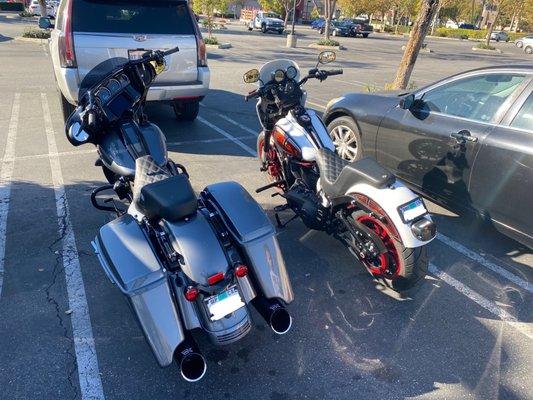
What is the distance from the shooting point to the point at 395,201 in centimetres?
294

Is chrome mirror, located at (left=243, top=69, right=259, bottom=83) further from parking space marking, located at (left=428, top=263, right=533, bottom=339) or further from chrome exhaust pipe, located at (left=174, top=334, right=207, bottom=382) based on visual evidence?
chrome exhaust pipe, located at (left=174, top=334, right=207, bottom=382)

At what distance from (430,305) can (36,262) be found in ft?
10.2

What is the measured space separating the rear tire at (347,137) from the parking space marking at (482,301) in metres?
1.86

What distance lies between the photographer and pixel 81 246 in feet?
→ 12.1

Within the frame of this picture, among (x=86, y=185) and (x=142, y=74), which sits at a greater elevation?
(x=142, y=74)

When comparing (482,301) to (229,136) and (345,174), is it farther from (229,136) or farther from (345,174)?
(229,136)

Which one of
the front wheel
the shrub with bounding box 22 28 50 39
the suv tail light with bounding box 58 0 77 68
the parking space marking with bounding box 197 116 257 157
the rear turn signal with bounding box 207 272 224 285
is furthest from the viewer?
the shrub with bounding box 22 28 50 39

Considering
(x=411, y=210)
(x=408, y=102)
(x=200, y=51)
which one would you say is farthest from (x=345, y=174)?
(x=200, y=51)

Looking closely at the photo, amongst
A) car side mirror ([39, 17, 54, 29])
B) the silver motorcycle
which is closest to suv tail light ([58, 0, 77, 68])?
car side mirror ([39, 17, 54, 29])

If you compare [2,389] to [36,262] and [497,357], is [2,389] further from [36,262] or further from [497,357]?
[497,357]

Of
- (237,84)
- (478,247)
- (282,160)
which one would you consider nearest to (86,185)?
(282,160)

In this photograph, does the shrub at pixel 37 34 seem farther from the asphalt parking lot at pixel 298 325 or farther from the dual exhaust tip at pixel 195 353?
the dual exhaust tip at pixel 195 353

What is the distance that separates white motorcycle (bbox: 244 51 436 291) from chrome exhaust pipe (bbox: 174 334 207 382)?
158 centimetres

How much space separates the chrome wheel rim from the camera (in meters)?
5.16
